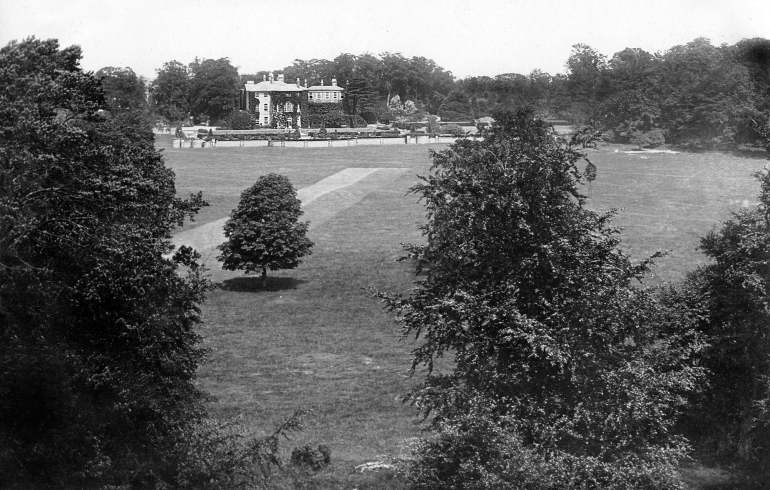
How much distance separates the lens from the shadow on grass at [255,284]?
29998 mm

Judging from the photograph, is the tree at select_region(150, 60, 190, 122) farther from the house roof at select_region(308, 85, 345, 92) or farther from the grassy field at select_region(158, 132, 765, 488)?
the grassy field at select_region(158, 132, 765, 488)

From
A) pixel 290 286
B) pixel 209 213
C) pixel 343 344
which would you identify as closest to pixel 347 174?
pixel 209 213

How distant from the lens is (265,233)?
98.5ft

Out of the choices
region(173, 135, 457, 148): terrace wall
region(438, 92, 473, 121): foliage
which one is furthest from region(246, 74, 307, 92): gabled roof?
region(173, 135, 457, 148): terrace wall

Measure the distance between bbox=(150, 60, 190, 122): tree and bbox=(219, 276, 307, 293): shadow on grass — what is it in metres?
64.8

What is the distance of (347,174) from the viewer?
58.4 m

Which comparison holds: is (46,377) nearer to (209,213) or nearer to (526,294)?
(526,294)

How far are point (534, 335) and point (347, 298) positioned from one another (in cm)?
1891

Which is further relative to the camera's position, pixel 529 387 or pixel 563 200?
pixel 563 200

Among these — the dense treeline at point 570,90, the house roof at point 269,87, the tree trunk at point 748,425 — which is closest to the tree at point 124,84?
the dense treeline at point 570,90

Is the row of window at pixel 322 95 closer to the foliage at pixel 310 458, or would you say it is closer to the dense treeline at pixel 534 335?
the foliage at pixel 310 458

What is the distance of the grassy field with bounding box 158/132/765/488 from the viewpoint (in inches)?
679

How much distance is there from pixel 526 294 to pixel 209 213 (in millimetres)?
33562

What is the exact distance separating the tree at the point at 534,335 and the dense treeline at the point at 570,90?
131 feet
